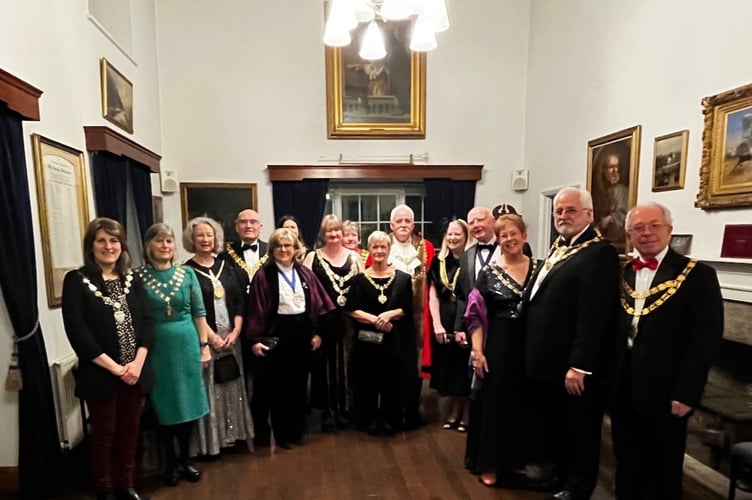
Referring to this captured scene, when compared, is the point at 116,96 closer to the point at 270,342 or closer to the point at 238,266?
the point at 238,266

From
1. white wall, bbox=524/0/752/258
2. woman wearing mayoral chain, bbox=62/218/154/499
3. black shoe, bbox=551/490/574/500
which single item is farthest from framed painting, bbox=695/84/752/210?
woman wearing mayoral chain, bbox=62/218/154/499

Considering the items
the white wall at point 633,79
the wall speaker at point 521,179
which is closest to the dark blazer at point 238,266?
the white wall at point 633,79

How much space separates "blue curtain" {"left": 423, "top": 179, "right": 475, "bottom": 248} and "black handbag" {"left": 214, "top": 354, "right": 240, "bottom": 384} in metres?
3.50

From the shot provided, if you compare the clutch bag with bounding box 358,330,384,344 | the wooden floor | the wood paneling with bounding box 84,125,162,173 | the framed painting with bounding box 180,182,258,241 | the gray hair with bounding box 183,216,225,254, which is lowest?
the wooden floor

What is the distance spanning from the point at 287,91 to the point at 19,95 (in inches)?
139

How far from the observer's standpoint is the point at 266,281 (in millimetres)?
2621

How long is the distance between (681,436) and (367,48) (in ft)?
9.71

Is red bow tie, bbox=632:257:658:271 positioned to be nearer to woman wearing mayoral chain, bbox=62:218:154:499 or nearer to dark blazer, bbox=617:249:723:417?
dark blazer, bbox=617:249:723:417

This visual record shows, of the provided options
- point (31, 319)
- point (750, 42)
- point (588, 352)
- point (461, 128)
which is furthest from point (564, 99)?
point (31, 319)

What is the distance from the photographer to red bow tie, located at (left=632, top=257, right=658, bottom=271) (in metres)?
1.83

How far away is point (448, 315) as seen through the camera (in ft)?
9.68

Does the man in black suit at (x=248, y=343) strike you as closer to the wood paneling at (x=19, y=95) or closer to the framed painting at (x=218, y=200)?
the wood paneling at (x=19, y=95)

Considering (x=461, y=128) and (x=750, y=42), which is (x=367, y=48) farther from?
(x=461, y=128)

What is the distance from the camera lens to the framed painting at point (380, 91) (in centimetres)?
540
